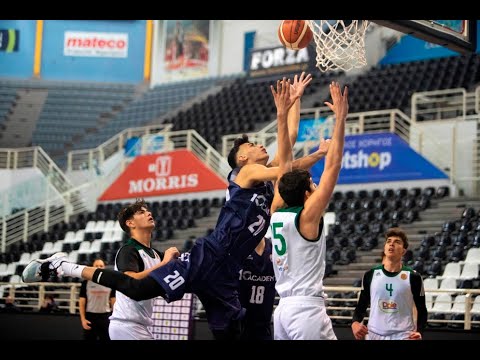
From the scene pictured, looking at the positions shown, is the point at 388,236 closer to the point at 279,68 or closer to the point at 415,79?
the point at 415,79

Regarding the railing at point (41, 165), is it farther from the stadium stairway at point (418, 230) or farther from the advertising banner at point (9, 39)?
the stadium stairway at point (418, 230)

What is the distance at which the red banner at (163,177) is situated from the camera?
2075cm

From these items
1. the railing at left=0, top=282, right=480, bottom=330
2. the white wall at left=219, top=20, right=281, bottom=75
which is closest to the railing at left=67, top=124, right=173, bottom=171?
the white wall at left=219, top=20, right=281, bottom=75

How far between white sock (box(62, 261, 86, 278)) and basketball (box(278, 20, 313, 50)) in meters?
3.82

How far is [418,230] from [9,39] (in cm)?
1835

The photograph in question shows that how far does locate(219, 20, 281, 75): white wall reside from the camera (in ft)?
95.2

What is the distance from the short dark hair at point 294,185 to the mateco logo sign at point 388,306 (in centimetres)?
189

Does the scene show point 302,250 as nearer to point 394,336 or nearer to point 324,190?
point 324,190

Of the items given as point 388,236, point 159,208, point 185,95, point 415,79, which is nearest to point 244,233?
point 388,236

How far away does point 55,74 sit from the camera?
31.0 meters

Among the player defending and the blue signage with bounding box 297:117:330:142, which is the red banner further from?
the player defending

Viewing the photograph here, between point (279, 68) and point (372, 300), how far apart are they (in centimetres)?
1900

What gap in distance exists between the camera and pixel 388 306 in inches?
312

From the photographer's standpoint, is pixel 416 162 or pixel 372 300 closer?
pixel 372 300
